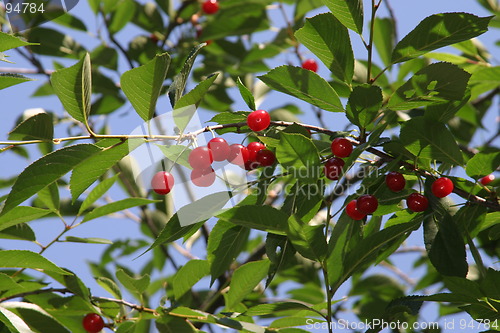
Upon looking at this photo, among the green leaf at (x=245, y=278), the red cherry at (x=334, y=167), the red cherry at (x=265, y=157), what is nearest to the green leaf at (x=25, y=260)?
the green leaf at (x=245, y=278)

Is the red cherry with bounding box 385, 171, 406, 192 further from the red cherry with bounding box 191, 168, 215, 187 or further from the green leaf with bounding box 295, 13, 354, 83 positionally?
the red cherry with bounding box 191, 168, 215, 187

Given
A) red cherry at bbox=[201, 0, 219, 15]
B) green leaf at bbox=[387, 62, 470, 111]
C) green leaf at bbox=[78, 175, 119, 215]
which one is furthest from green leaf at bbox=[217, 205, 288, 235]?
red cherry at bbox=[201, 0, 219, 15]

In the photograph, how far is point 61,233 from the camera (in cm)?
209

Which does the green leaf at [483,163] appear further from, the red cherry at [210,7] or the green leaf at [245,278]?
the red cherry at [210,7]

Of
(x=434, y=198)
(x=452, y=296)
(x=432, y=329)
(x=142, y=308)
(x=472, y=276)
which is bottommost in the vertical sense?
(x=432, y=329)

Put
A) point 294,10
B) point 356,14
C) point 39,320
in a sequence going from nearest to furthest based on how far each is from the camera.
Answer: point 356,14
point 39,320
point 294,10

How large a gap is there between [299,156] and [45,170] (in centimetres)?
60

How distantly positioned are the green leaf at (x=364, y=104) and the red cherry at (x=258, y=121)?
8.3 inches

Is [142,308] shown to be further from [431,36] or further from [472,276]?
[472,276]

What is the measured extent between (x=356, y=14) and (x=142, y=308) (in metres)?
1.17

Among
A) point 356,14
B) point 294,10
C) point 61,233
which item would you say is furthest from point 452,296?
point 294,10

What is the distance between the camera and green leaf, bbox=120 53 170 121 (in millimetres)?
1467

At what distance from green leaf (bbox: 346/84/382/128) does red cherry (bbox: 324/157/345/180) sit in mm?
117

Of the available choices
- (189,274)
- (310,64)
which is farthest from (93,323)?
(310,64)
